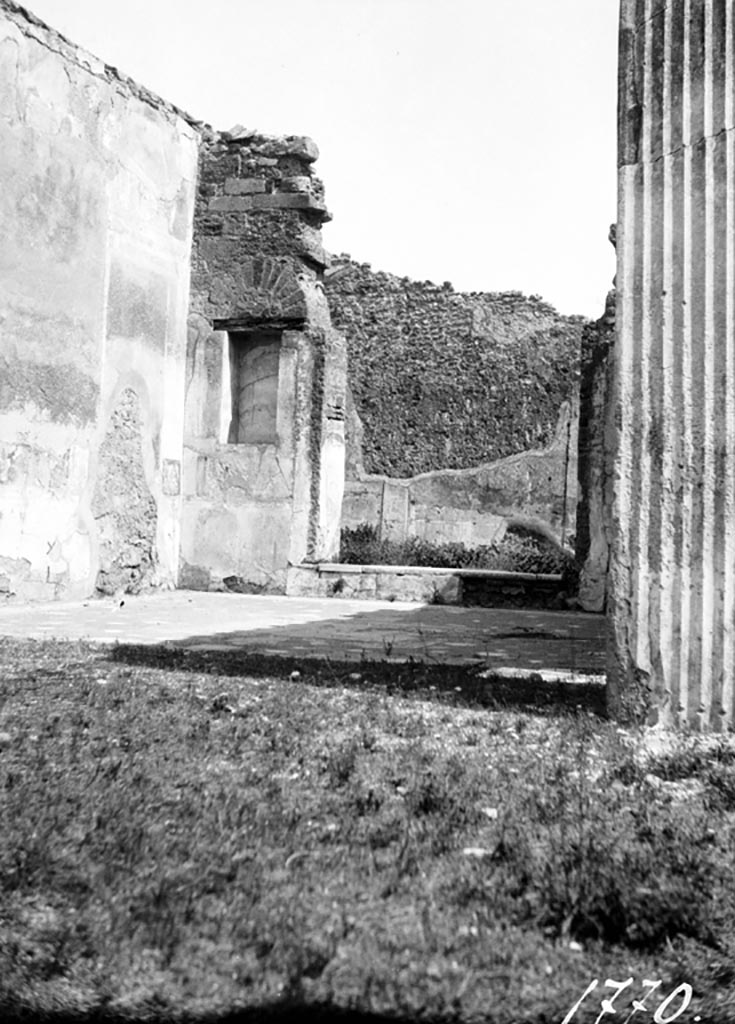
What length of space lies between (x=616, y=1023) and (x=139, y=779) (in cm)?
151

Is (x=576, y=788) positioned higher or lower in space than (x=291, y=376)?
lower

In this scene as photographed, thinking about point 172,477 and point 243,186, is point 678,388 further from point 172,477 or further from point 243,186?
point 243,186

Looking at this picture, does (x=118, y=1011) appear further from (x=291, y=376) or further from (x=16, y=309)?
(x=291, y=376)

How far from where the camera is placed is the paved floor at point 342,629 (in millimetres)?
5910

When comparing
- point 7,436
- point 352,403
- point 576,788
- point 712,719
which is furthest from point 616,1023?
point 352,403

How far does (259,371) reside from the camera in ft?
37.7

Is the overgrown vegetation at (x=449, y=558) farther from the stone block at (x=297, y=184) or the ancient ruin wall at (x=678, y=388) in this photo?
the ancient ruin wall at (x=678, y=388)

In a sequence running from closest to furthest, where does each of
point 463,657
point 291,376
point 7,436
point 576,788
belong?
point 576,788 < point 463,657 < point 7,436 < point 291,376

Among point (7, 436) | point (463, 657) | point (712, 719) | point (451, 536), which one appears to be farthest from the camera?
point (451, 536)

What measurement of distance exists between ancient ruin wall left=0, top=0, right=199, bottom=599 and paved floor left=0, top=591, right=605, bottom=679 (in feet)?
2.51

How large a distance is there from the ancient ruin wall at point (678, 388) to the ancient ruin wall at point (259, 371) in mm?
7409

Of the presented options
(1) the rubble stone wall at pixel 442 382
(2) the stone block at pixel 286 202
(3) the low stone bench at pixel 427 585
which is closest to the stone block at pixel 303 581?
(3) the low stone bench at pixel 427 585

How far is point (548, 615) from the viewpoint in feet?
31.3

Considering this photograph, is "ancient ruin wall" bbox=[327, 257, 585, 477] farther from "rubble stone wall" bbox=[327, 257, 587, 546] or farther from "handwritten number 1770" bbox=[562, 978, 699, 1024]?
"handwritten number 1770" bbox=[562, 978, 699, 1024]
